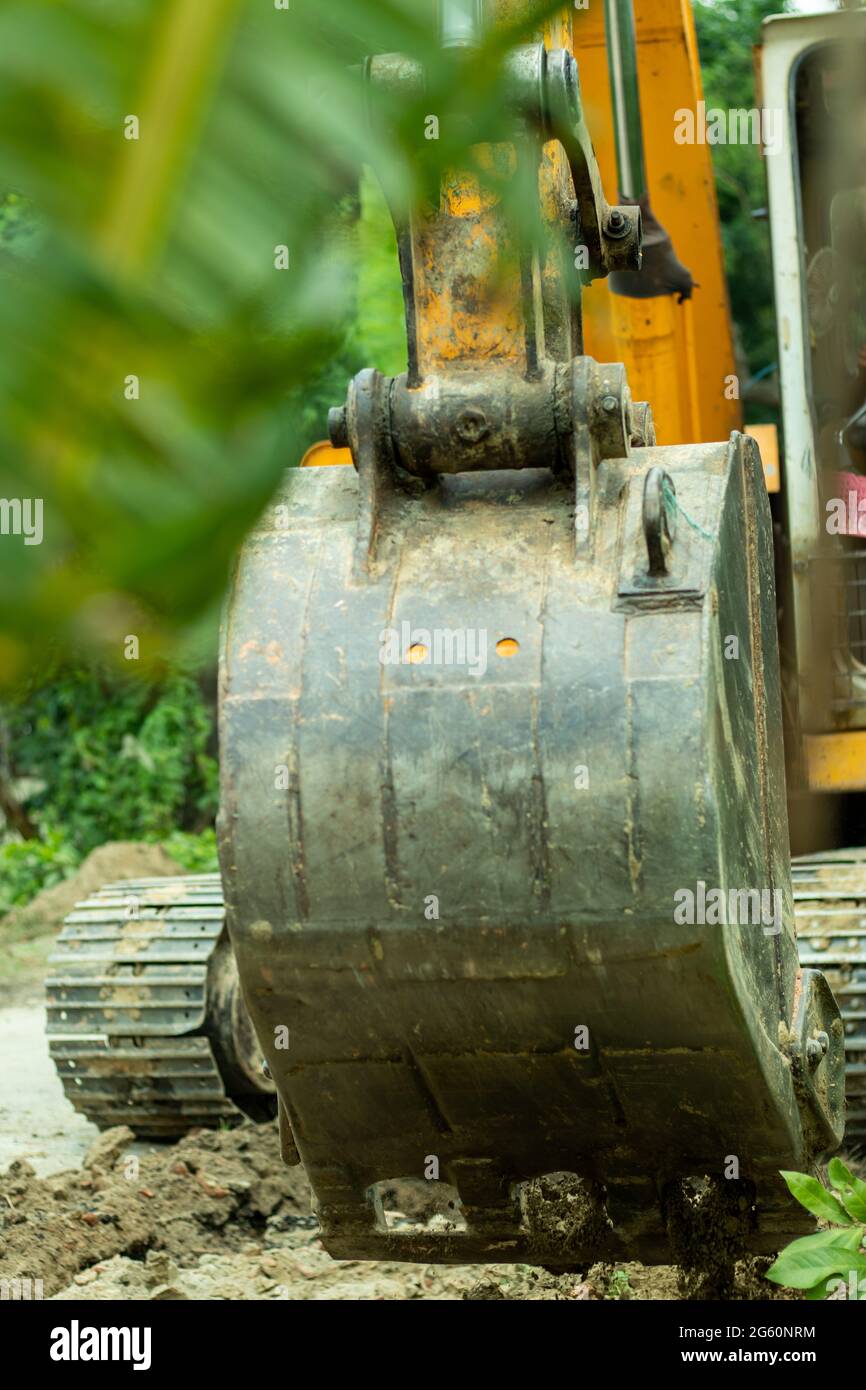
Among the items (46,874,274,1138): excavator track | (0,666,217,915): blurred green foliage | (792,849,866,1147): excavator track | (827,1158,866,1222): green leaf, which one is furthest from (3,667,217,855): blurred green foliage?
(827,1158,866,1222): green leaf

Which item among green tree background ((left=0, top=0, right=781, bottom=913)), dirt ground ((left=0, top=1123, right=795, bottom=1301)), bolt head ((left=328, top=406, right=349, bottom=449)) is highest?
bolt head ((left=328, top=406, right=349, bottom=449))

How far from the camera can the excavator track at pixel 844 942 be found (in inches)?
171

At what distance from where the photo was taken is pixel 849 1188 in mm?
2840

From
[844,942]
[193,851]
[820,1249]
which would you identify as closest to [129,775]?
[193,851]

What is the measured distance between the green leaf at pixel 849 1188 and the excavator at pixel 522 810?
0.24 feet

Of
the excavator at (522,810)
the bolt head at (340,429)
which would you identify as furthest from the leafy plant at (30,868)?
the bolt head at (340,429)

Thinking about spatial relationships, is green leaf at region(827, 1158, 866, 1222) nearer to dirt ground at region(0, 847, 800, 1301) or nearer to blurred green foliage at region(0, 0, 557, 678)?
dirt ground at region(0, 847, 800, 1301)

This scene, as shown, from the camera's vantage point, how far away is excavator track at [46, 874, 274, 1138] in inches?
203

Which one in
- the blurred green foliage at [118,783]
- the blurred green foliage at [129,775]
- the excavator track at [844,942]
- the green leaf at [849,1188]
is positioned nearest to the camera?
the green leaf at [849,1188]

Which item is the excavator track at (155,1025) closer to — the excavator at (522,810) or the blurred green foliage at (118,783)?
the excavator at (522,810)

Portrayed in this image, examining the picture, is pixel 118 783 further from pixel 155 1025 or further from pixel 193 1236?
pixel 193 1236

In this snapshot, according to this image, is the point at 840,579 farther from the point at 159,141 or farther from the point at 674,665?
the point at 159,141

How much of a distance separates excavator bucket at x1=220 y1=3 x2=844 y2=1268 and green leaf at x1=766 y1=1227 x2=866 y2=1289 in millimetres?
136

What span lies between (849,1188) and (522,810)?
89 centimetres
